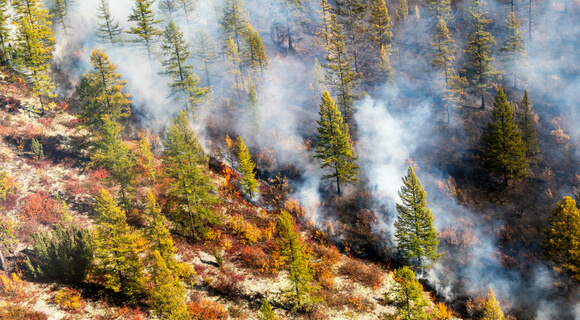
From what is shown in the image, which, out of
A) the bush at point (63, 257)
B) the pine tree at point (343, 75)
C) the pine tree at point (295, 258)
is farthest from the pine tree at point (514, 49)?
the bush at point (63, 257)

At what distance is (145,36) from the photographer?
49.8 metres

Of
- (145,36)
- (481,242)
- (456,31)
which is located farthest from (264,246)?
(456,31)

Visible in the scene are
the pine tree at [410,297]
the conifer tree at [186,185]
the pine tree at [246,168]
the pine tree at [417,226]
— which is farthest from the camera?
the pine tree at [246,168]

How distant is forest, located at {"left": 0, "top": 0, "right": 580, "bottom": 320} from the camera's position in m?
28.0

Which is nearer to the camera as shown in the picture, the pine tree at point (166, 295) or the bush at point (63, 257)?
the pine tree at point (166, 295)

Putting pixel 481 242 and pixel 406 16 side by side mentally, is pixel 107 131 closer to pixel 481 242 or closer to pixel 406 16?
pixel 481 242

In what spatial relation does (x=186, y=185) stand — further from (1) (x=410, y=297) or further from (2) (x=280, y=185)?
(1) (x=410, y=297)

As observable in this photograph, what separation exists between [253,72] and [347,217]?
106ft

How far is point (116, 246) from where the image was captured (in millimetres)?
26141

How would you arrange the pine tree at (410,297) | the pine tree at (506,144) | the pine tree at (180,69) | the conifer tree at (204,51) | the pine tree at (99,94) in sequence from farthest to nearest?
the conifer tree at (204,51)
the pine tree at (180,69)
the pine tree at (99,94)
the pine tree at (506,144)
the pine tree at (410,297)

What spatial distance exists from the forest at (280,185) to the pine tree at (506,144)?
0.21m

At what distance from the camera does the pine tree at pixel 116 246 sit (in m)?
26.2

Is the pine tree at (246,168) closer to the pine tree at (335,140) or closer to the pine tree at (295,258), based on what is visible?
the pine tree at (335,140)

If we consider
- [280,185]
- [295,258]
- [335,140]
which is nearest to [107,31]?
[280,185]
